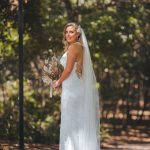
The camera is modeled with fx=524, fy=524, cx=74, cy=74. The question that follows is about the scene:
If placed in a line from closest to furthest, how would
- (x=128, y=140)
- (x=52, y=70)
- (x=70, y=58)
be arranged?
(x=70, y=58) < (x=52, y=70) < (x=128, y=140)

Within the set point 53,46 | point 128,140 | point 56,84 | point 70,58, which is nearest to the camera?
point 70,58

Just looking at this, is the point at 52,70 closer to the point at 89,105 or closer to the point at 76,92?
the point at 76,92

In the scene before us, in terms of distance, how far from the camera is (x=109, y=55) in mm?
14672

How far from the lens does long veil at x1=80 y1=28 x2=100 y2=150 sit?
24.7 feet

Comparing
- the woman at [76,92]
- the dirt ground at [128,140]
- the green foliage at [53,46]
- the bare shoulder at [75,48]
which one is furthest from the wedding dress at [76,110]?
the green foliage at [53,46]

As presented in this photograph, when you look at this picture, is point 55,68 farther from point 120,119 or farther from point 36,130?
point 120,119

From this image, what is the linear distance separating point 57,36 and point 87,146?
5.98m

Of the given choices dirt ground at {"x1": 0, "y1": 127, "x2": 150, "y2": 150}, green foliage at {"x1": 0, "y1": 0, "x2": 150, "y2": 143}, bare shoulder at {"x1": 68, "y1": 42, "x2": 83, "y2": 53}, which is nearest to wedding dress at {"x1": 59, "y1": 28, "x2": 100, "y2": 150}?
Answer: bare shoulder at {"x1": 68, "y1": 42, "x2": 83, "y2": 53}

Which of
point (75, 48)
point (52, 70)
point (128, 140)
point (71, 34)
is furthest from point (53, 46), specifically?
point (75, 48)

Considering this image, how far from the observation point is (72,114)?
24.6 feet

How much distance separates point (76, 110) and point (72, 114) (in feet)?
0.27

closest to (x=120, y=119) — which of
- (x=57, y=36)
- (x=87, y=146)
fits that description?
(x=57, y=36)

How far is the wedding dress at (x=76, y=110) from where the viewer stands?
7.45 metres

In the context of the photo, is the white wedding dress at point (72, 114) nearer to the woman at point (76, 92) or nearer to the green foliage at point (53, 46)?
the woman at point (76, 92)
